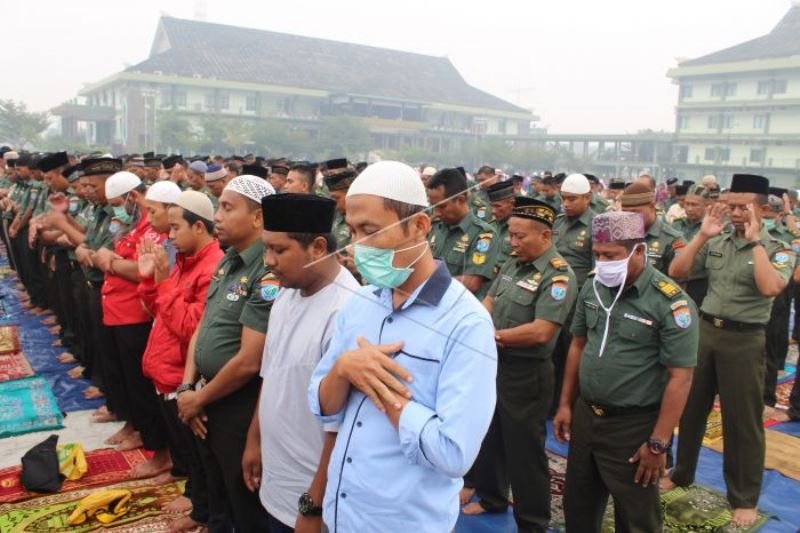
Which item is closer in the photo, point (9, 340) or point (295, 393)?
point (295, 393)

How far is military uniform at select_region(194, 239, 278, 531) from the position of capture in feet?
8.84

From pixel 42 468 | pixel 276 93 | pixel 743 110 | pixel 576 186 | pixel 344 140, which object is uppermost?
pixel 276 93

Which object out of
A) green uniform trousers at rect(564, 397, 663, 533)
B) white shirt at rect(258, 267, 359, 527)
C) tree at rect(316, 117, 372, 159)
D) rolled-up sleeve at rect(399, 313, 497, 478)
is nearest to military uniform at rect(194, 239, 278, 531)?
white shirt at rect(258, 267, 359, 527)

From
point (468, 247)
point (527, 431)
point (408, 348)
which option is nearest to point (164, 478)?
point (527, 431)

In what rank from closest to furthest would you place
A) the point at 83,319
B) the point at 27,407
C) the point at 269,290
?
1. the point at 269,290
2. the point at 27,407
3. the point at 83,319

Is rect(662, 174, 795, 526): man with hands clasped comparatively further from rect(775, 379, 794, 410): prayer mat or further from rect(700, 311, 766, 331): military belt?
rect(775, 379, 794, 410): prayer mat

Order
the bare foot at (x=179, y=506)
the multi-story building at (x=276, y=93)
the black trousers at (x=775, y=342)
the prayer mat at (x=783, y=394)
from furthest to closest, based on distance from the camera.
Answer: the multi-story building at (x=276, y=93) < the prayer mat at (x=783, y=394) < the black trousers at (x=775, y=342) < the bare foot at (x=179, y=506)

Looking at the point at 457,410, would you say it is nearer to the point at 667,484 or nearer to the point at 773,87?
the point at 667,484

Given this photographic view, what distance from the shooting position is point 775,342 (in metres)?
6.00

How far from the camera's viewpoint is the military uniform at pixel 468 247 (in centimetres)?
421

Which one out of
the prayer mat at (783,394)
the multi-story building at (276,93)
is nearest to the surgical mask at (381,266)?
the prayer mat at (783,394)

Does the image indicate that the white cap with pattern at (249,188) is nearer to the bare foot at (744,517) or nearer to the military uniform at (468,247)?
the military uniform at (468,247)

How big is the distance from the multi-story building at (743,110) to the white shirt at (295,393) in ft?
115

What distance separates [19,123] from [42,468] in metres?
37.8
